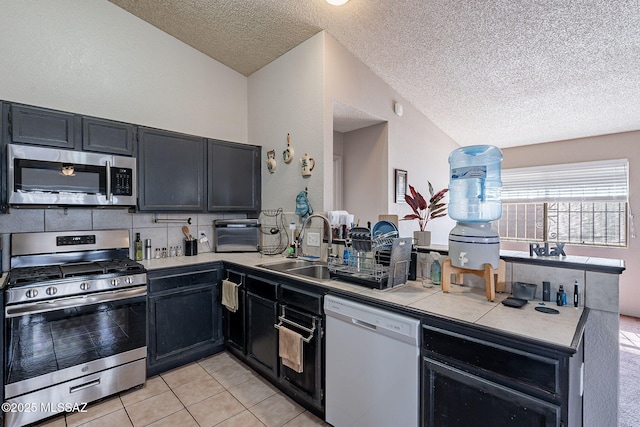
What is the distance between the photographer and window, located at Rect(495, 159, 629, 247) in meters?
4.09

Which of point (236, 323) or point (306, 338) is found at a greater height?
point (306, 338)

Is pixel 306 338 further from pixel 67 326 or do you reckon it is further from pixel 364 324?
pixel 67 326

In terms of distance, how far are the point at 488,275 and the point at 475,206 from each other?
408 millimetres

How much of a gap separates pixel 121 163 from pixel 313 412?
2.44m

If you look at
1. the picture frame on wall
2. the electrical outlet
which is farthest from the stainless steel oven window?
the picture frame on wall

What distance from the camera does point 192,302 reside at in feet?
8.49

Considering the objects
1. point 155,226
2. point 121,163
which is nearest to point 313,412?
point 155,226

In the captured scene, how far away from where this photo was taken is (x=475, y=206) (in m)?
1.73

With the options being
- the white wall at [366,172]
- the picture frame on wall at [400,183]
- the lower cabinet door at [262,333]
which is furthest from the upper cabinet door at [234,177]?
the picture frame on wall at [400,183]

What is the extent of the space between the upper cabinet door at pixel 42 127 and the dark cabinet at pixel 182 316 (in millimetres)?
1199

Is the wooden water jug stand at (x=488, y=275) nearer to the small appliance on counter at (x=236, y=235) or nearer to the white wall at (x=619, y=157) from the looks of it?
the small appliance on counter at (x=236, y=235)

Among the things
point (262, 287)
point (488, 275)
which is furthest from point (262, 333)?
point (488, 275)

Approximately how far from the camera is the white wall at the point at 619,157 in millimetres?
3947

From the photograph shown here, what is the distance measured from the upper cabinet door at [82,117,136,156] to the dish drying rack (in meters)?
2.01
